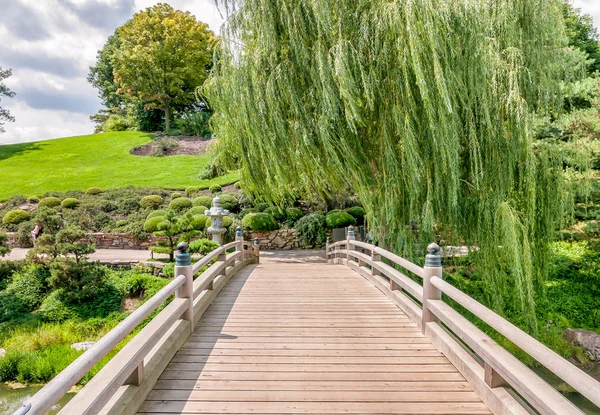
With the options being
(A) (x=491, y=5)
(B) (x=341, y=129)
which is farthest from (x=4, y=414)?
(A) (x=491, y=5)

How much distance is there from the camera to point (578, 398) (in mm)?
6281

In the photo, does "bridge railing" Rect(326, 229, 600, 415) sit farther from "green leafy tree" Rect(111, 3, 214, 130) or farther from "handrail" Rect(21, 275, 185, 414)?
"green leafy tree" Rect(111, 3, 214, 130)

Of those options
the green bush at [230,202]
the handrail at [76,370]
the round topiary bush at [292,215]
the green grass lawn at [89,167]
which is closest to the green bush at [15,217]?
the green grass lawn at [89,167]

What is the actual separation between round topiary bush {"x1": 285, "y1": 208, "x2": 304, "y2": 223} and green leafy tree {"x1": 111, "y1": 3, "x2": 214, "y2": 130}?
19.1 meters

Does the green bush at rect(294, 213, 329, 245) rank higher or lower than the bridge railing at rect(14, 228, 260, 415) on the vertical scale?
lower

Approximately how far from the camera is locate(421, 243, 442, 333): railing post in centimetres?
361

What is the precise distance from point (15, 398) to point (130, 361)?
595 cm

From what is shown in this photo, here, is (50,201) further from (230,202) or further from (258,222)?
(258,222)

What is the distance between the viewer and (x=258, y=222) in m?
14.4

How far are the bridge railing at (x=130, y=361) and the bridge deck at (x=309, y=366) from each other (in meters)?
0.14

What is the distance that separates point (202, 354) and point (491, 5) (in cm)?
761

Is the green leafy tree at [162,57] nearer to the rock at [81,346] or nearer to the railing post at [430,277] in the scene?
the rock at [81,346]

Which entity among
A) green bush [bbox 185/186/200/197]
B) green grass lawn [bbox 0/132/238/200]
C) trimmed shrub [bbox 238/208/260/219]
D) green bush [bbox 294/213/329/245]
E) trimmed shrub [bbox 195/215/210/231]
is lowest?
green bush [bbox 294/213/329/245]

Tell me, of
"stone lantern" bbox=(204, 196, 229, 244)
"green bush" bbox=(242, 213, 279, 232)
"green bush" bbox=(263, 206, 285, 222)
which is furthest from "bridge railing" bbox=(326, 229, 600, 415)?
"green bush" bbox=(263, 206, 285, 222)
